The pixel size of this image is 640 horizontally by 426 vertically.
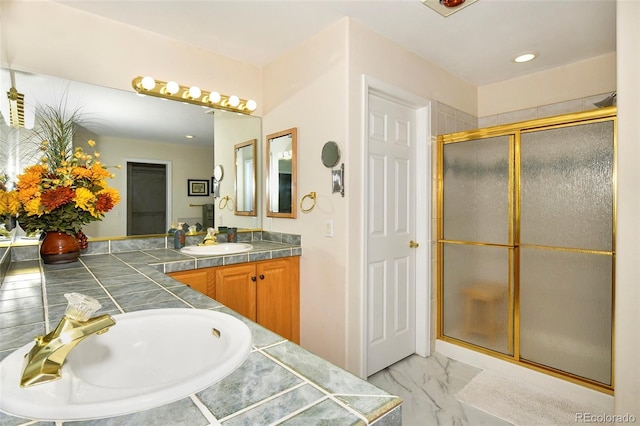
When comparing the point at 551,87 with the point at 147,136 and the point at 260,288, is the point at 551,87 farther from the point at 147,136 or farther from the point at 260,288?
the point at 147,136

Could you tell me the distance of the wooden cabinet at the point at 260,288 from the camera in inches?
77.7

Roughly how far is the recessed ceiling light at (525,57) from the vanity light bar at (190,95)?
2145 millimetres

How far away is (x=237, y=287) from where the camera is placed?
2096 millimetres

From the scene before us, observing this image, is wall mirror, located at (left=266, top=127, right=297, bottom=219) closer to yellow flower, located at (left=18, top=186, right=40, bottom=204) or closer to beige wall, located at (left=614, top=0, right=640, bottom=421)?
yellow flower, located at (left=18, top=186, right=40, bottom=204)

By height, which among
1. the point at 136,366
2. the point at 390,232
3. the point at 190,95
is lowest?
the point at 136,366

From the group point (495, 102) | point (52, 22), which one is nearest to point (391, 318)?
point (495, 102)

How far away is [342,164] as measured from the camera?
207 centimetres

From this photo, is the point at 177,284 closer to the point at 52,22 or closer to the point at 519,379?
the point at 52,22

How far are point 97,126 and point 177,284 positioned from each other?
140cm

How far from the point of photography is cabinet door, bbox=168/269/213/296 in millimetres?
1862

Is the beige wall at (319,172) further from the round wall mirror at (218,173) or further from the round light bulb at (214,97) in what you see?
the round wall mirror at (218,173)

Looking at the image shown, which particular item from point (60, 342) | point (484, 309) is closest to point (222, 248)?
point (60, 342)

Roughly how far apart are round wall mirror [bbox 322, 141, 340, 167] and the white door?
0.27 metres

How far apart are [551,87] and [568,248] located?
5.03ft
